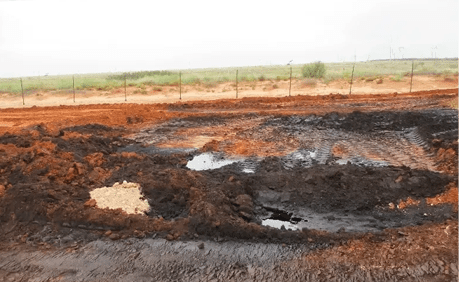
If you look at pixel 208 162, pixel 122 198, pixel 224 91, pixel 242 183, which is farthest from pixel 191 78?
pixel 122 198

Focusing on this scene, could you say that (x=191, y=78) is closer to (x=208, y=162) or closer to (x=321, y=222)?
(x=208, y=162)

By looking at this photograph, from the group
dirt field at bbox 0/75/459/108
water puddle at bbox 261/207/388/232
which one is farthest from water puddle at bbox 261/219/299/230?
dirt field at bbox 0/75/459/108

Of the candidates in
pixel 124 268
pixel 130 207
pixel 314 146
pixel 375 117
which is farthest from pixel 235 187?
pixel 375 117

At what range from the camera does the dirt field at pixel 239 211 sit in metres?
4.85

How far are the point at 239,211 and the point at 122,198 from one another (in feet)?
7.30

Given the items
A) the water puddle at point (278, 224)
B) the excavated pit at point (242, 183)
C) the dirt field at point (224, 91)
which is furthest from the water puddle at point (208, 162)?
the dirt field at point (224, 91)

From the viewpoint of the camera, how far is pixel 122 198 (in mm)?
6852

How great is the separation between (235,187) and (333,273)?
301cm

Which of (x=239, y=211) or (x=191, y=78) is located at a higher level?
(x=191, y=78)

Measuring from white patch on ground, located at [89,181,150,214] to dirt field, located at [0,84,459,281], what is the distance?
0.15 m

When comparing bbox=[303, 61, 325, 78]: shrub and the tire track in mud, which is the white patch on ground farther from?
bbox=[303, 61, 325, 78]: shrub

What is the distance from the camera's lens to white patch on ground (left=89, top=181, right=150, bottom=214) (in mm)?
6570

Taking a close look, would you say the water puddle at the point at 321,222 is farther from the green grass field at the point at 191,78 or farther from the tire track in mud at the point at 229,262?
the green grass field at the point at 191,78

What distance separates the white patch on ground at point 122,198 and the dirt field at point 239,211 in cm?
15
